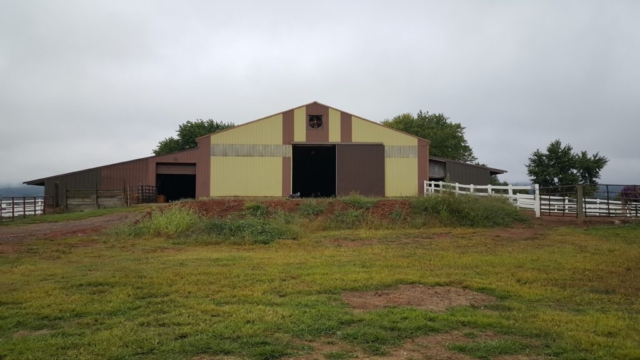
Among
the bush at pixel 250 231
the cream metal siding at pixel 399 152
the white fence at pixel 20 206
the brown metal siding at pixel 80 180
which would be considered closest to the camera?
the bush at pixel 250 231

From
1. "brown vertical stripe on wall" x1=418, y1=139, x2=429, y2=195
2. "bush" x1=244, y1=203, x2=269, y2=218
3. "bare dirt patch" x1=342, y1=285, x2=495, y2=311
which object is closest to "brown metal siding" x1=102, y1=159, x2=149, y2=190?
"bush" x1=244, y1=203, x2=269, y2=218

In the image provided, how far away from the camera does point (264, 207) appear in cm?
1906

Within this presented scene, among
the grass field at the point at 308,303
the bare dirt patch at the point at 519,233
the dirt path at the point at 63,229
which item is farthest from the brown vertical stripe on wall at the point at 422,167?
the grass field at the point at 308,303

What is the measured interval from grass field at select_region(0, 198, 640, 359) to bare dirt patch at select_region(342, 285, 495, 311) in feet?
0.66

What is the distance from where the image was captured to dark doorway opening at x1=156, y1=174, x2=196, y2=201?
113ft

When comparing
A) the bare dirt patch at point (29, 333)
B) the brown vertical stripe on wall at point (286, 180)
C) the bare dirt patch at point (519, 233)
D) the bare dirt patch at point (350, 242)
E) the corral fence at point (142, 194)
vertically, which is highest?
the brown vertical stripe on wall at point (286, 180)

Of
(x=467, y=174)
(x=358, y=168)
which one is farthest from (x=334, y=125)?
(x=467, y=174)

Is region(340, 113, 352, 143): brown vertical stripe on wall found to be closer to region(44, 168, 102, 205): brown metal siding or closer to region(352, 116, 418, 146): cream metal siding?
region(352, 116, 418, 146): cream metal siding

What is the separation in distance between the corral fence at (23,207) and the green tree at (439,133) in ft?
135

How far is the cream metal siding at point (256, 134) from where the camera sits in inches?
1139

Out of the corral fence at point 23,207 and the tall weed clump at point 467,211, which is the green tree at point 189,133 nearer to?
the corral fence at point 23,207

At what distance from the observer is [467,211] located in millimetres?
16922

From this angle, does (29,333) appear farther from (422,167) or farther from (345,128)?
(422,167)

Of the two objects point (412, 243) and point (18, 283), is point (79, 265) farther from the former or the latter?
point (412, 243)
